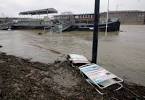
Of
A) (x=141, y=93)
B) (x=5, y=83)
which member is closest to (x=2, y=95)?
(x=5, y=83)

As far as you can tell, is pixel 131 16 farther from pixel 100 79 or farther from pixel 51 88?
pixel 51 88

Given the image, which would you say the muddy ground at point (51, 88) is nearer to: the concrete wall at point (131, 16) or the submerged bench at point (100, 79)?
the submerged bench at point (100, 79)

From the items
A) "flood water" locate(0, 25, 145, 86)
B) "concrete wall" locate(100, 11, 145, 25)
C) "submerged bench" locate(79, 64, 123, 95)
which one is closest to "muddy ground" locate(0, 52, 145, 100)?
"submerged bench" locate(79, 64, 123, 95)

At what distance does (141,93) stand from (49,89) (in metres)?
2.24

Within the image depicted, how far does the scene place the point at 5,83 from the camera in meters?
4.68

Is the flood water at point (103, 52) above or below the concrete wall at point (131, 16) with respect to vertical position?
below

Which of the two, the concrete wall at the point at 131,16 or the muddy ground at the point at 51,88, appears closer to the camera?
the muddy ground at the point at 51,88

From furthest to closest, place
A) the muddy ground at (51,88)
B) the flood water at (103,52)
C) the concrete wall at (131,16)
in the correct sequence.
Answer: the concrete wall at (131,16) → the flood water at (103,52) → the muddy ground at (51,88)

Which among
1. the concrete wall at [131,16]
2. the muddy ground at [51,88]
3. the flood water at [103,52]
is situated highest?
the concrete wall at [131,16]

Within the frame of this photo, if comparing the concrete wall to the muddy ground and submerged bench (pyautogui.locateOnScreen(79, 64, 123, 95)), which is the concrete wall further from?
the muddy ground

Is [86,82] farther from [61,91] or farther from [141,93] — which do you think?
[141,93]

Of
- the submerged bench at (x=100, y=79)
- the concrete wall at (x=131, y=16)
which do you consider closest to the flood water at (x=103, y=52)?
the submerged bench at (x=100, y=79)

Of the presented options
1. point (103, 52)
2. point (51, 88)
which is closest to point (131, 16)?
point (103, 52)

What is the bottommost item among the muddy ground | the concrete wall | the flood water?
the flood water
